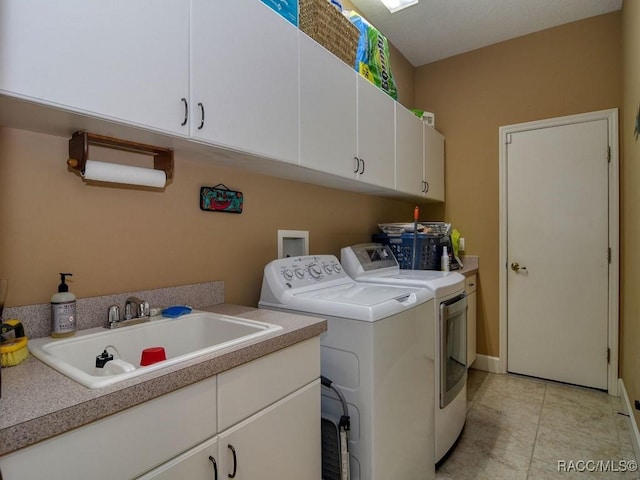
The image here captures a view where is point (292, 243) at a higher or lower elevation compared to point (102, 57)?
lower

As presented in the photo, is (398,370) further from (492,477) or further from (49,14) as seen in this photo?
(49,14)

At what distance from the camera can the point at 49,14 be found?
0.83 metres

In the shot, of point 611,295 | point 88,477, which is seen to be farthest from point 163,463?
point 611,295

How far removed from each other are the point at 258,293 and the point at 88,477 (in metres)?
1.19

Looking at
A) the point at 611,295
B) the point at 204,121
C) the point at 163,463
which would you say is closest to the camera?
the point at 163,463

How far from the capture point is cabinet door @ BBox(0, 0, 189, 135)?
2.62ft

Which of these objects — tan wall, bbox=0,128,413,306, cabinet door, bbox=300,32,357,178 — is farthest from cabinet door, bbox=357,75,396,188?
tan wall, bbox=0,128,413,306

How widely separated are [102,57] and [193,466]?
1079 millimetres

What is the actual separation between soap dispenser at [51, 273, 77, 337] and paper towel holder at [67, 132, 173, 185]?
0.37 meters

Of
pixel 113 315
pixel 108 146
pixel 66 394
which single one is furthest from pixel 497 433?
pixel 108 146

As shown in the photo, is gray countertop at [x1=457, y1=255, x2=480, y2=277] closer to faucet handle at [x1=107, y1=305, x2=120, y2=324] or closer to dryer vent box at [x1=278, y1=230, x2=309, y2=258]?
dryer vent box at [x1=278, y1=230, x2=309, y2=258]

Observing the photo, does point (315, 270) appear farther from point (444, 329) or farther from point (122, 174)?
point (122, 174)

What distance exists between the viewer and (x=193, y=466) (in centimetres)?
85

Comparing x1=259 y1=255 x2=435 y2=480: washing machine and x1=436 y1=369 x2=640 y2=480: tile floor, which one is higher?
x1=259 y1=255 x2=435 y2=480: washing machine
